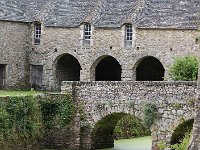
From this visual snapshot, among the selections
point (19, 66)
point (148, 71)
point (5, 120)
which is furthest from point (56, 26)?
point (5, 120)

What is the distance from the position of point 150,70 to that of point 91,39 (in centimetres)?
428

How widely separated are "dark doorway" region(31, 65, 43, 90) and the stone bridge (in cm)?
1159

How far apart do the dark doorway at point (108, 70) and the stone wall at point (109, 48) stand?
1.75m

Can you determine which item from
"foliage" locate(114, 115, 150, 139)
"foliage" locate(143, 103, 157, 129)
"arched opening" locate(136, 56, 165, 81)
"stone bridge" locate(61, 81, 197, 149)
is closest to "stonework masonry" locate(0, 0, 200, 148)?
"arched opening" locate(136, 56, 165, 81)

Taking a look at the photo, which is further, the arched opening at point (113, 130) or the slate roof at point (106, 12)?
the slate roof at point (106, 12)

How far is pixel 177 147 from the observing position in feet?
65.4

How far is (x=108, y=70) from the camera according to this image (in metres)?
42.8

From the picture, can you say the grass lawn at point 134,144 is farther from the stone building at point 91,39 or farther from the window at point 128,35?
the window at point 128,35

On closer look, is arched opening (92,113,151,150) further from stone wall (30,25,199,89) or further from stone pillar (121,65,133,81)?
stone pillar (121,65,133,81)

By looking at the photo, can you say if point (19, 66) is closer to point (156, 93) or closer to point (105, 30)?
point (105, 30)

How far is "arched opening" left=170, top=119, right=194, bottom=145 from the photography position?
2648 cm

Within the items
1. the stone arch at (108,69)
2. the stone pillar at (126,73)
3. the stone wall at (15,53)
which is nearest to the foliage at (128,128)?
the stone pillar at (126,73)

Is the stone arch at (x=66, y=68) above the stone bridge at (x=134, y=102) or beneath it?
above

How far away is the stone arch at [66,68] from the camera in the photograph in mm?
41650
